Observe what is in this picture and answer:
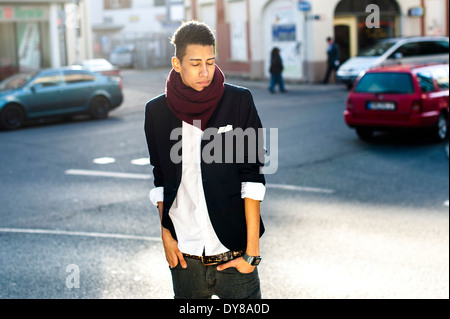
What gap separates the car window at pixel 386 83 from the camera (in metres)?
13.7

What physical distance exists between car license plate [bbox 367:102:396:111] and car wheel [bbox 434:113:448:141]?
1033 mm

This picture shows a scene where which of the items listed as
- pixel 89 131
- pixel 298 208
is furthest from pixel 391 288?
pixel 89 131

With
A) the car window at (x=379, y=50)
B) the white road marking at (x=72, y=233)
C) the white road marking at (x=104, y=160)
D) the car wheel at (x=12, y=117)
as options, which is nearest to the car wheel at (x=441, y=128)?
the white road marking at (x=104, y=160)

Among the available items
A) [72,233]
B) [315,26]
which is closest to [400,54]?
[315,26]

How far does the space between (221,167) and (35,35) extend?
29.6 meters

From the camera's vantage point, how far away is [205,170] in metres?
2.46

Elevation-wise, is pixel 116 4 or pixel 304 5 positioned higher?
pixel 116 4

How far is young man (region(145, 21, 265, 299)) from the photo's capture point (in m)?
2.37

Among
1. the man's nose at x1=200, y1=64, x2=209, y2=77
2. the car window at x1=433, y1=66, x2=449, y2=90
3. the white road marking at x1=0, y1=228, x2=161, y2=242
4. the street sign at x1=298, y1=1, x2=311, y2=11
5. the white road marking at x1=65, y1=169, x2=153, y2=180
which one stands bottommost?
the white road marking at x1=0, y1=228, x2=161, y2=242

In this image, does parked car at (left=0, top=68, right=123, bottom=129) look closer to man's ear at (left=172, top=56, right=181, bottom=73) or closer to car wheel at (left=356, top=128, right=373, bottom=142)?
car wheel at (left=356, top=128, right=373, bottom=142)

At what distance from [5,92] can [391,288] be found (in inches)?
546

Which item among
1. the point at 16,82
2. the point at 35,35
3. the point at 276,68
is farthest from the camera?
the point at 35,35

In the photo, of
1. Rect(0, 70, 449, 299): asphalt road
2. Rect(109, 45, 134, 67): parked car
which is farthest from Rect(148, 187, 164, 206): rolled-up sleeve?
Rect(109, 45, 134, 67): parked car

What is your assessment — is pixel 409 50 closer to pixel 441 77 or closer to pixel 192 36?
pixel 441 77
